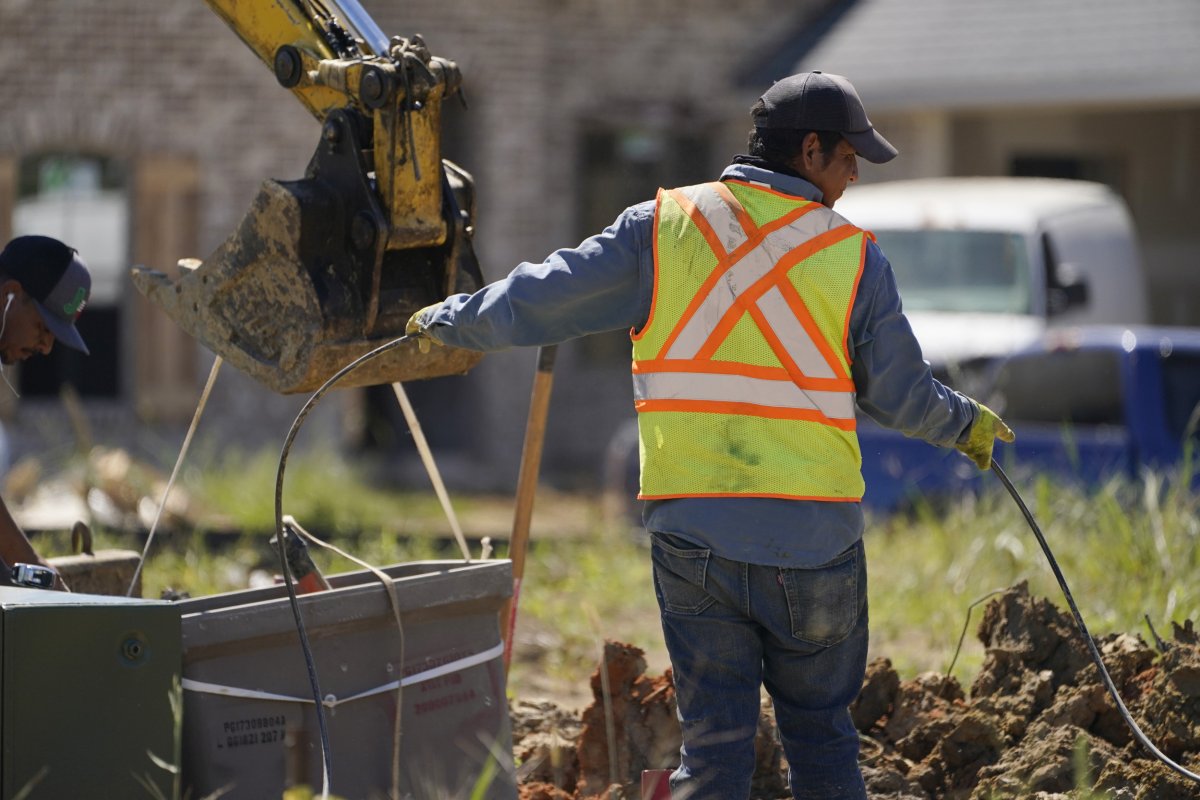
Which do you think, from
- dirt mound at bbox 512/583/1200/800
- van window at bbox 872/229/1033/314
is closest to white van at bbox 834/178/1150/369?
van window at bbox 872/229/1033/314

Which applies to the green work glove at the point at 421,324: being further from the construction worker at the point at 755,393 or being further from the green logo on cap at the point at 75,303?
the green logo on cap at the point at 75,303

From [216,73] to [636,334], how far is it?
11.3m

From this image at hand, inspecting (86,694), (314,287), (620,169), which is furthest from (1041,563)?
(620,169)

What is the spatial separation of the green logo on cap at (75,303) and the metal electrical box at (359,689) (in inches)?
36.5

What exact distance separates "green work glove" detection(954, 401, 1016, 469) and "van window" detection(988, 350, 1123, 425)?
5.18 metres

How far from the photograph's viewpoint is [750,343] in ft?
12.4

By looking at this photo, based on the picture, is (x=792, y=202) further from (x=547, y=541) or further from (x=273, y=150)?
(x=273, y=150)

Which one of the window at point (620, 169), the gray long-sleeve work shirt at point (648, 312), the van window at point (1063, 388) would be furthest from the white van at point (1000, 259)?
the gray long-sleeve work shirt at point (648, 312)

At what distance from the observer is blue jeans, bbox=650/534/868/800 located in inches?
150

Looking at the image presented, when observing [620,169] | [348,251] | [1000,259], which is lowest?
[348,251]

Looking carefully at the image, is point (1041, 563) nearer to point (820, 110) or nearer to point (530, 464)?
point (530, 464)

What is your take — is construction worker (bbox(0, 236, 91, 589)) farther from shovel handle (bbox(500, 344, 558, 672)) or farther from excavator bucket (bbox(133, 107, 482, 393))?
shovel handle (bbox(500, 344, 558, 672))

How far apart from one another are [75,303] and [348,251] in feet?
2.52

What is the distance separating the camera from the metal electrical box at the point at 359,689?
159 inches
